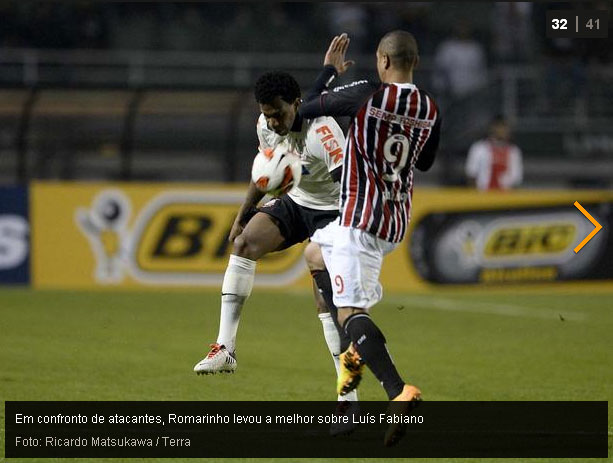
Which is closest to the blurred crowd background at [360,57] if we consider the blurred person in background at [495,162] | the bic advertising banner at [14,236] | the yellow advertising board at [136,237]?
the blurred person in background at [495,162]

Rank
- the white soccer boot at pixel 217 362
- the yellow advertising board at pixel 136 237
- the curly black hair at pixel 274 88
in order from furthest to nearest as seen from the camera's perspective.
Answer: the yellow advertising board at pixel 136 237
the white soccer boot at pixel 217 362
the curly black hair at pixel 274 88

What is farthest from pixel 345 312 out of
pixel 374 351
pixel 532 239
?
pixel 532 239

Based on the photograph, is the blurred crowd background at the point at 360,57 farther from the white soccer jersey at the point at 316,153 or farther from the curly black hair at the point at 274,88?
the curly black hair at the point at 274,88

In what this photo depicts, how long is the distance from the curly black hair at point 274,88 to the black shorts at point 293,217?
0.93 meters

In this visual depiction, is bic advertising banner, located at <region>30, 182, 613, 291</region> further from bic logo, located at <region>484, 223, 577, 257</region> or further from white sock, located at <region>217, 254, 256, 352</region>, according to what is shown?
white sock, located at <region>217, 254, 256, 352</region>

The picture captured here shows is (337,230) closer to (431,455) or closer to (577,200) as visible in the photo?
(431,455)

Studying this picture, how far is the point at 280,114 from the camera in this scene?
672 cm

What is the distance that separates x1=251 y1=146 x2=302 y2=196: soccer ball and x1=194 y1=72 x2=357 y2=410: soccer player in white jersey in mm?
584

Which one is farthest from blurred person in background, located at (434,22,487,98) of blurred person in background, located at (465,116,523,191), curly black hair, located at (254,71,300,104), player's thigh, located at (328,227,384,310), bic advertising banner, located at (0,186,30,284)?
player's thigh, located at (328,227,384,310)

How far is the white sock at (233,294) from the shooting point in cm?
744

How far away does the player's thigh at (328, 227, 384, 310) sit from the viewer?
611 cm

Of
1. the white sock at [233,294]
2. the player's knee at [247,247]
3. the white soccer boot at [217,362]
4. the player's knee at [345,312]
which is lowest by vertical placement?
the white soccer boot at [217,362]

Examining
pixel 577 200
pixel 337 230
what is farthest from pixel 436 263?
pixel 337 230
